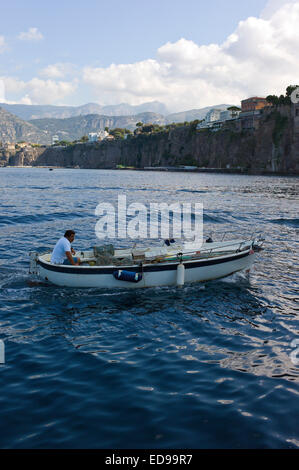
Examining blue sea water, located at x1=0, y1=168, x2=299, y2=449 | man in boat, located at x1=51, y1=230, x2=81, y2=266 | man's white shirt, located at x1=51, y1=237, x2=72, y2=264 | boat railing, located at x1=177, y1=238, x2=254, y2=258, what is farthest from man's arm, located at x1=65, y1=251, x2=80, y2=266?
boat railing, located at x1=177, y1=238, x2=254, y2=258

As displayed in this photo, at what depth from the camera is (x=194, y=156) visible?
145250 mm

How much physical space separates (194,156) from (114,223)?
4710 inches

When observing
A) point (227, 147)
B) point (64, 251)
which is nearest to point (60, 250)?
point (64, 251)

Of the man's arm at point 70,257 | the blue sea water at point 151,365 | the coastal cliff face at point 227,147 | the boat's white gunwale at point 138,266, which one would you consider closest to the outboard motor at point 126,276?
the boat's white gunwale at point 138,266

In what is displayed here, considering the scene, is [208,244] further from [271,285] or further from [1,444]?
[1,444]

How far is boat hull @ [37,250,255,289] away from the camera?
13.0 m

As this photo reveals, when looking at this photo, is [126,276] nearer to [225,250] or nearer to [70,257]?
[70,257]

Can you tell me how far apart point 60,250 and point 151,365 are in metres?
6.19

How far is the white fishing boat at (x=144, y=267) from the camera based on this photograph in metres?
12.9

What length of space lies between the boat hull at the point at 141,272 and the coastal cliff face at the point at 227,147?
330 ft

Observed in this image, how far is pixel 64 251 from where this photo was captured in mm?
13148
